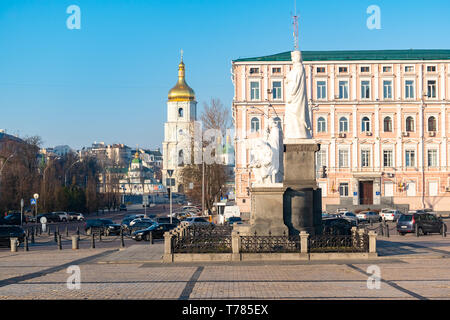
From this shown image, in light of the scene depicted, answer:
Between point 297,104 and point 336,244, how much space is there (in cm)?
561

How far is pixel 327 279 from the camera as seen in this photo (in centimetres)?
1803

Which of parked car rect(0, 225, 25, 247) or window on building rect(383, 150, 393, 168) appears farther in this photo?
window on building rect(383, 150, 393, 168)

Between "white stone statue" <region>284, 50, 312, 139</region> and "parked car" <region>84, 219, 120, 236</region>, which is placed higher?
"white stone statue" <region>284, 50, 312, 139</region>

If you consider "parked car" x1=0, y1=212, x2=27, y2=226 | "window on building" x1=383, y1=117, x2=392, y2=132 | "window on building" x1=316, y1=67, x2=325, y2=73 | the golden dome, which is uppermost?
the golden dome

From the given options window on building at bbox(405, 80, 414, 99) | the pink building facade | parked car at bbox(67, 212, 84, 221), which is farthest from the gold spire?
window on building at bbox(405, 80, 414, 99)

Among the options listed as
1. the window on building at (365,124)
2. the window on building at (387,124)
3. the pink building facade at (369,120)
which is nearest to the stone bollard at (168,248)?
the pink building facade at (369,120)

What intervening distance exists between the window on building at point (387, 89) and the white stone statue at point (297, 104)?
4899 cm

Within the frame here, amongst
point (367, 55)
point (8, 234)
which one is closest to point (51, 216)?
point (8, 234)

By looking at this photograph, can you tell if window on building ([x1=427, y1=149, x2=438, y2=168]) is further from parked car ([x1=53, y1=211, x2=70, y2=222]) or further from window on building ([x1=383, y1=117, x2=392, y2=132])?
parked car ([x1=53, y1=211, x2=70, y2=222])

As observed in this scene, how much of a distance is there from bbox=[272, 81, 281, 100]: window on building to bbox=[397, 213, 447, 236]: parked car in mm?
34505

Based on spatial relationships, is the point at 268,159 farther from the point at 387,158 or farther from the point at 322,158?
the point at 387,158

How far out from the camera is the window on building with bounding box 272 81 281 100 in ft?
240

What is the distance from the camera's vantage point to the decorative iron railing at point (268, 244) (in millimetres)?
23047
